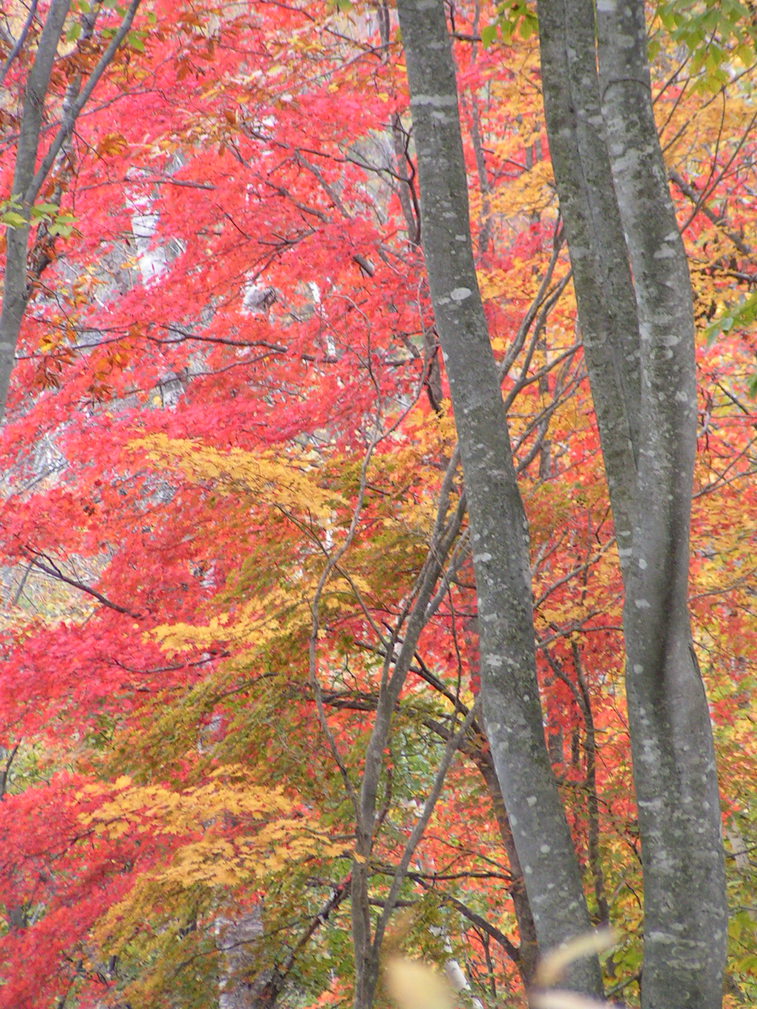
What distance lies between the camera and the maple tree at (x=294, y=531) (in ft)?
12.4

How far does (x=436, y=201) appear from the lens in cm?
276

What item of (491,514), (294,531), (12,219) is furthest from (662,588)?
(294,531)

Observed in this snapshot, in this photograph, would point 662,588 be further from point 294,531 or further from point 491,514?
point 294,531

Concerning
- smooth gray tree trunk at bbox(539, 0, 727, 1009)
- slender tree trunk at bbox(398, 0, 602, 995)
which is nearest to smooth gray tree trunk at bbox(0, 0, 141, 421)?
slender tree trunk at bbox(398, 0, 602, 995)

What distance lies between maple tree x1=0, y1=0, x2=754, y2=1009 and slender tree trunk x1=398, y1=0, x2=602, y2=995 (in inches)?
14.8

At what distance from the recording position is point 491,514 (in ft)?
8.52

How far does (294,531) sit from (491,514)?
211 centimetres

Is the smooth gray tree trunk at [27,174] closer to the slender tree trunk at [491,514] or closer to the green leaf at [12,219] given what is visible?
the green leaf at [12,219]

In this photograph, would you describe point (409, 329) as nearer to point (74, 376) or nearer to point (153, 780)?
point (74, 376)

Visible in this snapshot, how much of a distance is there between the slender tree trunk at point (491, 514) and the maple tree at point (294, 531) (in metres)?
0.37

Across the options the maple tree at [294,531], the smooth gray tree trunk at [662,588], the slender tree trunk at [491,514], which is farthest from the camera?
the maple tree at [294,531]

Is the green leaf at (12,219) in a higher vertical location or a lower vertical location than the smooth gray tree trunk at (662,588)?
higher

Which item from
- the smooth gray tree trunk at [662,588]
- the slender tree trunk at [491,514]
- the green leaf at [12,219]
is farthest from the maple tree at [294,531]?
the smooth gray tree trunk at [662,588]

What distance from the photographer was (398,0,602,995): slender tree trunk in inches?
92.4
